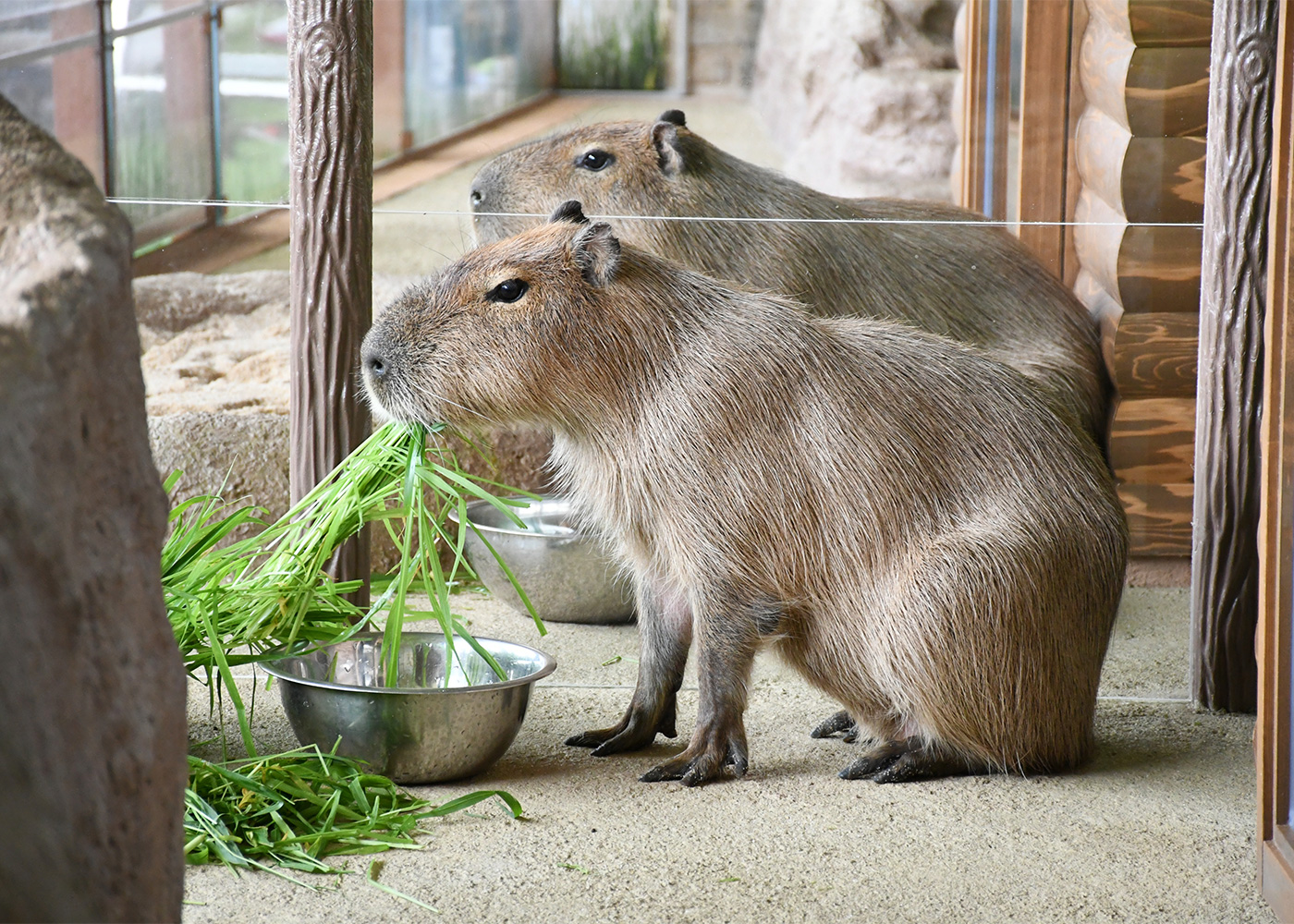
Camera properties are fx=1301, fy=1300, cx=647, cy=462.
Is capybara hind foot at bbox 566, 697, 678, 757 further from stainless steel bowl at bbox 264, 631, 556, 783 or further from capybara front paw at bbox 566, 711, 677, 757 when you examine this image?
stainless steel bowl at bbox 264, 631, 556, 783

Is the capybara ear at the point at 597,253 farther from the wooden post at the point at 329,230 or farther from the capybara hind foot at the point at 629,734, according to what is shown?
the capybara hind foot at the point at 629,734

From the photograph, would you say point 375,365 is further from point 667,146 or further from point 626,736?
point 667,146

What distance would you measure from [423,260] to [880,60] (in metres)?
1.46

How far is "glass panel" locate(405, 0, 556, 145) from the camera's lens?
3766mm

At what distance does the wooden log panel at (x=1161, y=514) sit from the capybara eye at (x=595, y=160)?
166 centimetres

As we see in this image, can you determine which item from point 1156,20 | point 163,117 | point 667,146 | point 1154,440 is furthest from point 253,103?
point 1154,440

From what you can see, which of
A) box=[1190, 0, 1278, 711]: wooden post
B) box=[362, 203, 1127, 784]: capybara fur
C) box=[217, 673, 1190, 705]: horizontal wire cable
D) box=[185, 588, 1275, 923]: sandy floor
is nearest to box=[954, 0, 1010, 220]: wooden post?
box=[1190, 0, 1278, 711]: wooden post

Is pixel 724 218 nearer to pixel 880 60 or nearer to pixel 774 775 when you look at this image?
pixel 880 60

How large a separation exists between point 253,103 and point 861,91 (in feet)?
5.96

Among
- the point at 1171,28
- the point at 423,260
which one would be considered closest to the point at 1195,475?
the point at 1171,28

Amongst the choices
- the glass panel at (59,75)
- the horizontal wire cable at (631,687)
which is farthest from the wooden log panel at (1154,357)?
the glass panel at (59,75)

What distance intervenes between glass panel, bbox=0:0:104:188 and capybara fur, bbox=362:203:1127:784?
1343mm

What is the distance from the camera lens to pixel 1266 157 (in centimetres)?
315

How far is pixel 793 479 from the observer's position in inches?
107
